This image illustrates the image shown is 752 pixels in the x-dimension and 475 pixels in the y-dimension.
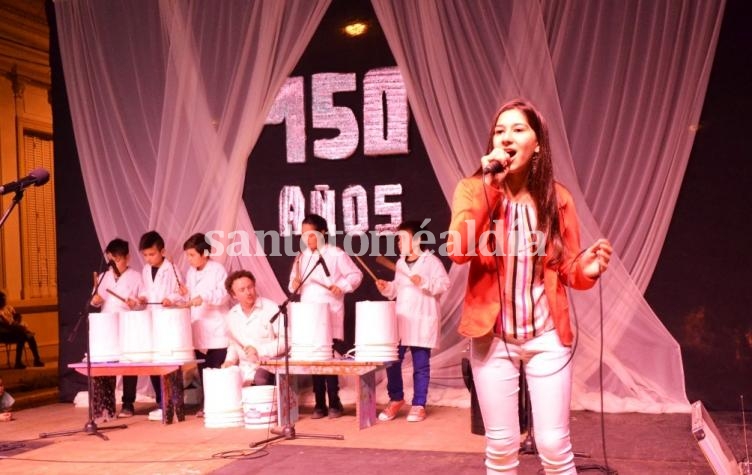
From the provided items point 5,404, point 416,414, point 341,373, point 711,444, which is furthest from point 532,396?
point 5,404

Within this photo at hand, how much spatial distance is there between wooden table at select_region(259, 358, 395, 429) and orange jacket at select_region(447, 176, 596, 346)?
2.98 m

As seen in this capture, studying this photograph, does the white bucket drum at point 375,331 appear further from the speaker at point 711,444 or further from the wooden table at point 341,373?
the speaker at point 711,444

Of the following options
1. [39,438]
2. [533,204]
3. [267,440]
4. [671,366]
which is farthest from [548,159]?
[39,438]

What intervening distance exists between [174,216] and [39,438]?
1.92 meters

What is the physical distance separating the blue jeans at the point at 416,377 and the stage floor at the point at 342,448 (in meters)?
0.19

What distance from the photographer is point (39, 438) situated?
566cm

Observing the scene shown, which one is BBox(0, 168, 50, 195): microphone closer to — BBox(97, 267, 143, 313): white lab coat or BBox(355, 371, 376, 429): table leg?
BBox(355, 371, 376, 429): table leg

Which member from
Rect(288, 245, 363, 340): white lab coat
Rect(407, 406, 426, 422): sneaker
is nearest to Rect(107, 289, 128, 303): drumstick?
Rect(288, 245, 363, 340): white lab coat

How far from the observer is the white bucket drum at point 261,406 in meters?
5.73

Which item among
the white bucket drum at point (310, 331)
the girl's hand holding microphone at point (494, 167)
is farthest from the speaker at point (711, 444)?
the white bucket drum at point (310, 331)

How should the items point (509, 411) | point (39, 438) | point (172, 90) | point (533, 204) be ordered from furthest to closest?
point (172, 90), point (39, 438), point (533, 204), point (509, 411)

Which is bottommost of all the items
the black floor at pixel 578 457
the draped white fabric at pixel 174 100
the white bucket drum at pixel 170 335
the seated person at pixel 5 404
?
the black floor at pixel 578 457

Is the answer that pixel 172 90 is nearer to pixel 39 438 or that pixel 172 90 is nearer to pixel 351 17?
pixel 351 17

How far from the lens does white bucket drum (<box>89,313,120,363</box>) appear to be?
608 centimetres
